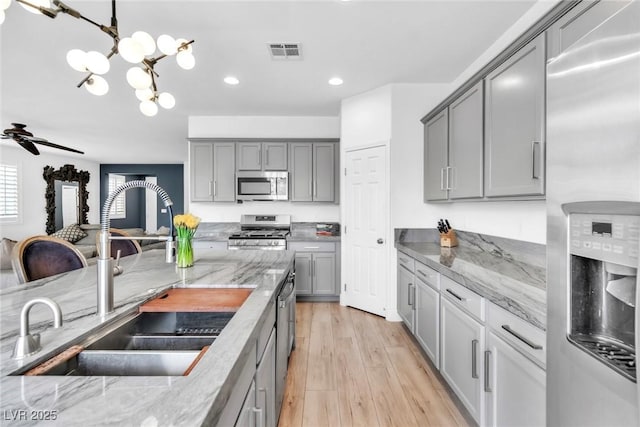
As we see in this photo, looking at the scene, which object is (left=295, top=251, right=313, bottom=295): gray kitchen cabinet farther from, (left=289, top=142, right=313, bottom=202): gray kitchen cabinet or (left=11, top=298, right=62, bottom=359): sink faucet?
(left=11, top=298, right=62, bottom=359): sink faucet

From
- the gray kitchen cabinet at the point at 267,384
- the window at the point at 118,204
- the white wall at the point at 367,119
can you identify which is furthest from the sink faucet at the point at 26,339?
the window at the point at 118,204

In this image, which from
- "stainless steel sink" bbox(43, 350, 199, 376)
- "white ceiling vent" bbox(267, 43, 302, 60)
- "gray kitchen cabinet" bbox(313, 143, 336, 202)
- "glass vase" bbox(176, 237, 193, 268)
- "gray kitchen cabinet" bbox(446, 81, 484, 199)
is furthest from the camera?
"gray kitchen cabinet" bbox(313, 143, 336, 202)

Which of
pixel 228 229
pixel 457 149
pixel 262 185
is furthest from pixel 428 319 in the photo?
pixel 228 229

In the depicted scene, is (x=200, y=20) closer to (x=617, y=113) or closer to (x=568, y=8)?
(x=568, y=8)

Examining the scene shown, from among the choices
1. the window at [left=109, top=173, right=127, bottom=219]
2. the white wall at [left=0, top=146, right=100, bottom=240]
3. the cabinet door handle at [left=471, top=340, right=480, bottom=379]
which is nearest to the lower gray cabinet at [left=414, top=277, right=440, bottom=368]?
the cabinet door handle at [left=471, top=340, right=480, bottom=379]

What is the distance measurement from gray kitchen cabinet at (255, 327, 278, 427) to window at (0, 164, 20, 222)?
8640 mm

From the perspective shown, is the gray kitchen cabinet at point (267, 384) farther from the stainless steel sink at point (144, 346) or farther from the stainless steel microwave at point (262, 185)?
the stainless steel microwave at point (262, 185)

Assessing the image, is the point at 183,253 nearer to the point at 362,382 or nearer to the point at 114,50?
the point at 114,50

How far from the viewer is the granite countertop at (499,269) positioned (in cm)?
133

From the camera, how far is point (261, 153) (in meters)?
4.58

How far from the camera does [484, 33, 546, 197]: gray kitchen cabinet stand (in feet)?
5.58

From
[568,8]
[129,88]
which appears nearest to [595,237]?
[568,8]

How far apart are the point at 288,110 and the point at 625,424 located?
14.4ft

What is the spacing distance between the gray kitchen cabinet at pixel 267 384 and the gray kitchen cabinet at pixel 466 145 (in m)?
1.85
